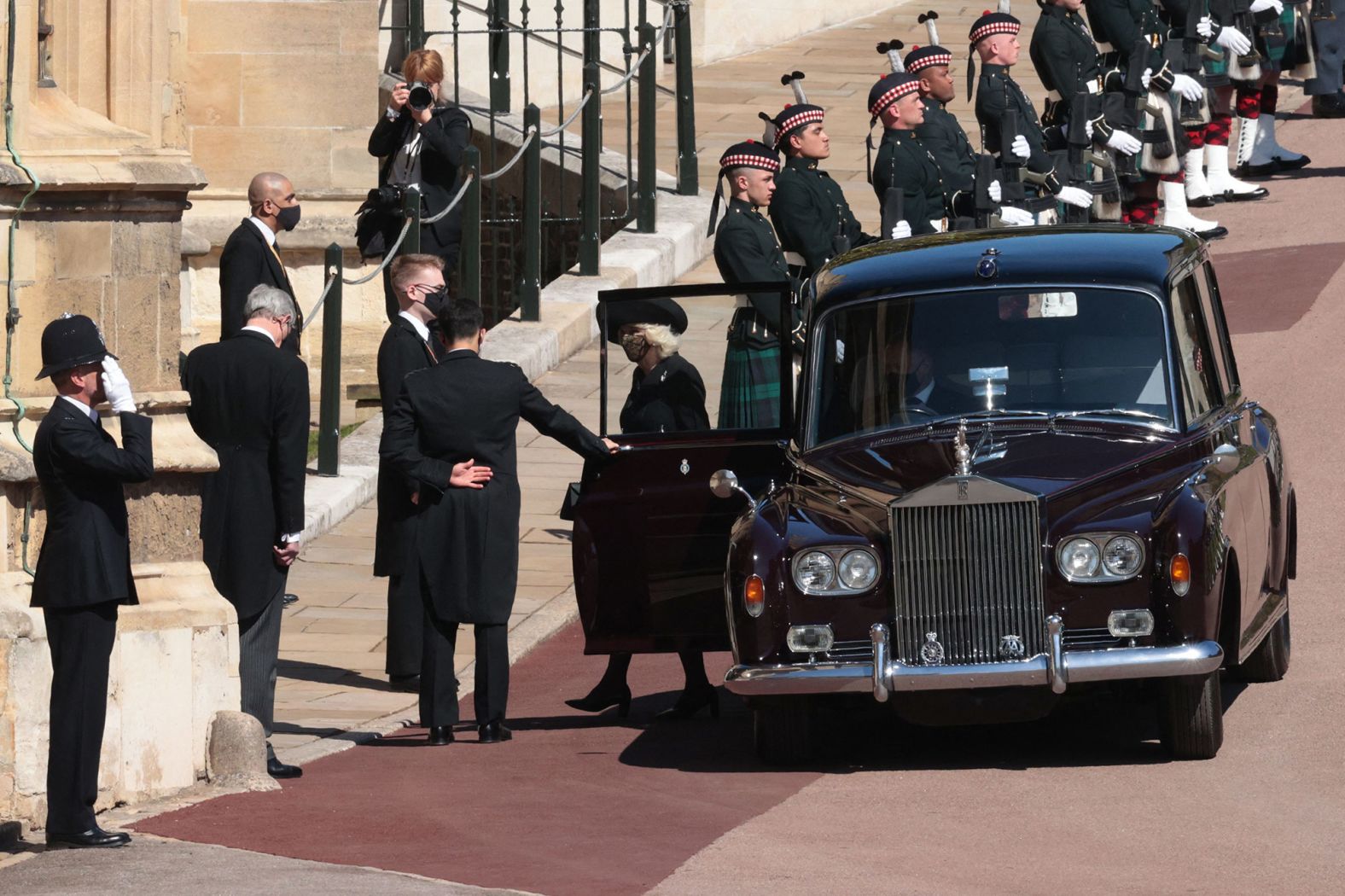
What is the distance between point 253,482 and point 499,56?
10705mm

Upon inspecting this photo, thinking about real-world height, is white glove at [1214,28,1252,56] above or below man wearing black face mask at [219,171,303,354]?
above

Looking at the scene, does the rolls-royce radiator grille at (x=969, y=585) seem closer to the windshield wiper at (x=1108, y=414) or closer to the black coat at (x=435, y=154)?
the windshield wiper at (x=1108, y=414)

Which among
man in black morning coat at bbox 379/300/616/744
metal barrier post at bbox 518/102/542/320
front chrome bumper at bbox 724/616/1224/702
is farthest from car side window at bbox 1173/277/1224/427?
metal barrier post at bbox 518/102/542/320

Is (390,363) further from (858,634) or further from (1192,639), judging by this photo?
(1192,639)

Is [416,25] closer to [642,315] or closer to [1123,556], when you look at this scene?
[642,315]

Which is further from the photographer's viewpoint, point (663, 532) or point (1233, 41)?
point (1233, 41)

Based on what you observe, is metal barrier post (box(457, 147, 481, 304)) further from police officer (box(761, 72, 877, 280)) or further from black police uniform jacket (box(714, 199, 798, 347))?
black police uniform jacket (box(714, 199, 798, 347))

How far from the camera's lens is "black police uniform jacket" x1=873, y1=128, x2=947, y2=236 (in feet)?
48.2

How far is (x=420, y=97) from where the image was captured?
Result: 1554 centimetres

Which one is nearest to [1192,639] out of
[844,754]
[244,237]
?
[844,754]

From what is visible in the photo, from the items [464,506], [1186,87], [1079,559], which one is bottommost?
[1079,559]

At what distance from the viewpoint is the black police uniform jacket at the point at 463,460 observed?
10.4 m

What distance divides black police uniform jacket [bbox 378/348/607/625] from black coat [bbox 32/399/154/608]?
1.87 metres

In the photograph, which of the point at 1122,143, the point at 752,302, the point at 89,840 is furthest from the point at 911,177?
the point at 89,840
